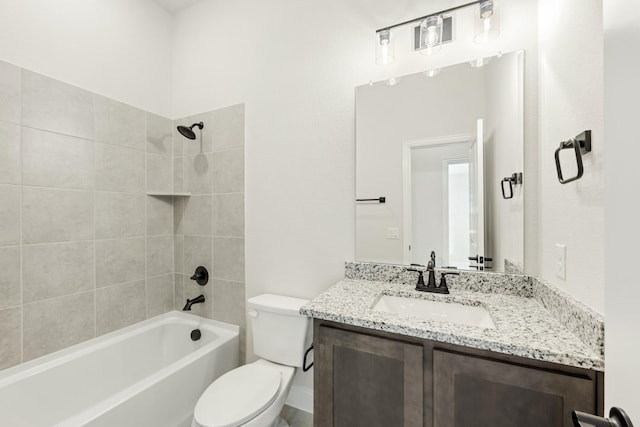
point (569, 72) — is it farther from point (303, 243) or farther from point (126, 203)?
point (126, 203)

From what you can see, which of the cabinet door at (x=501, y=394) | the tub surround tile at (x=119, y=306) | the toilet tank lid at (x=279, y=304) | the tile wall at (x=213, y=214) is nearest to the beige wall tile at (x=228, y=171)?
the tile wall at (x=213, y=214)

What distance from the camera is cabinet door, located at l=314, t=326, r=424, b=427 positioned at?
965 millimetres

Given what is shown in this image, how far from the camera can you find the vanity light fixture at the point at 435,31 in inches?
50.4

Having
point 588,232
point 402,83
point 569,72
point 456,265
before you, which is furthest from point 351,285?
point 569,72

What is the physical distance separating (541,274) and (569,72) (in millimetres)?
802

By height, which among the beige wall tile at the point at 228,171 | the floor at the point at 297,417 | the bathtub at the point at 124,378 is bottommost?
the floor at the point at 297,417

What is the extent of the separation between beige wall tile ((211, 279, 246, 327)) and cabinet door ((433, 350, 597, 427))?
54.8 inches

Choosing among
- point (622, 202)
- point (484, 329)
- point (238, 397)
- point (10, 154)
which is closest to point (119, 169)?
point (10, 154)

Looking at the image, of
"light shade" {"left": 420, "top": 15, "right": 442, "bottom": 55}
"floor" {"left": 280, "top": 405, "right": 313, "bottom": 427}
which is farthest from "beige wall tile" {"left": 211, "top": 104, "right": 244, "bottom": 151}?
"floor" {"left": 280, "top": 405, "right": 313, "bottom": 427}

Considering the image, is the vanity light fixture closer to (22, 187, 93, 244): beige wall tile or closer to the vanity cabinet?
the vanity cabinet

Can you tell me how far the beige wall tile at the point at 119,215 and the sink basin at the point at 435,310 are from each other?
1726 millimetres

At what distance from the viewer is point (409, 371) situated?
0.97m

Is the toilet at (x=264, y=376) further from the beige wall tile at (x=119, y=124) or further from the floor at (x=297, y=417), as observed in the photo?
the beige wall tile at (x=119, y=124)

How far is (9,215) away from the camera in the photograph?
4.58 feet
